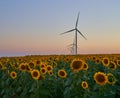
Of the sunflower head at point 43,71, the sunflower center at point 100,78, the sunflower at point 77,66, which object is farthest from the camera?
the sunflower head at point 43,71

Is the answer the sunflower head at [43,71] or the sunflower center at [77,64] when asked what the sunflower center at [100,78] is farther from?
the sunflower head at [43,71]

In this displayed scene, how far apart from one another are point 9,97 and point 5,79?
1.67 m

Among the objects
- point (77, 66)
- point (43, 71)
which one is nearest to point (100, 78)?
point (77, 66)

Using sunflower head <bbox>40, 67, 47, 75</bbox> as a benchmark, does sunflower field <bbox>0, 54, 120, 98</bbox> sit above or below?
below

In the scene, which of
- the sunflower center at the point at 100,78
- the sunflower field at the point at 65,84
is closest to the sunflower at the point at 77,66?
the sunflower field at the point at 65,84

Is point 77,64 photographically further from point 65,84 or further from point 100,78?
point 100,78

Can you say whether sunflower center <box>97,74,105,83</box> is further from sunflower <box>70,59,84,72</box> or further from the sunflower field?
sunflower <box>70,59,84,72</box>

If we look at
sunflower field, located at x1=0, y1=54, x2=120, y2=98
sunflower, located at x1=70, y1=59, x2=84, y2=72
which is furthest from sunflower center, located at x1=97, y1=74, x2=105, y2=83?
sunflower, located at x1=70, y1=59, x2=84, y2=72

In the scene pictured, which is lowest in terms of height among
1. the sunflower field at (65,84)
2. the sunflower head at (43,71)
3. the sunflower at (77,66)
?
the sunflower field at (65,84)

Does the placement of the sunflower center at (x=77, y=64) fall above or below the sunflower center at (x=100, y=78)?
above

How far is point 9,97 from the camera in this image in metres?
11.5

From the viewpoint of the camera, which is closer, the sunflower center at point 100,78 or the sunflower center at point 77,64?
the sunflower center at point 100,78

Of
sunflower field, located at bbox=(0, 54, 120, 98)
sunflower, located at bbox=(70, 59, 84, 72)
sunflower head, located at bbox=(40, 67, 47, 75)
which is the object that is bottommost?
sunflower field, located at bbox=(0, 54, 120, 98)

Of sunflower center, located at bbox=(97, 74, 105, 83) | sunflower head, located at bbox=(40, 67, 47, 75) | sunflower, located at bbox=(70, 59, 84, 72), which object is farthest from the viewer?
sunflower head, located at bbox=(40, 67, 47, 75)
